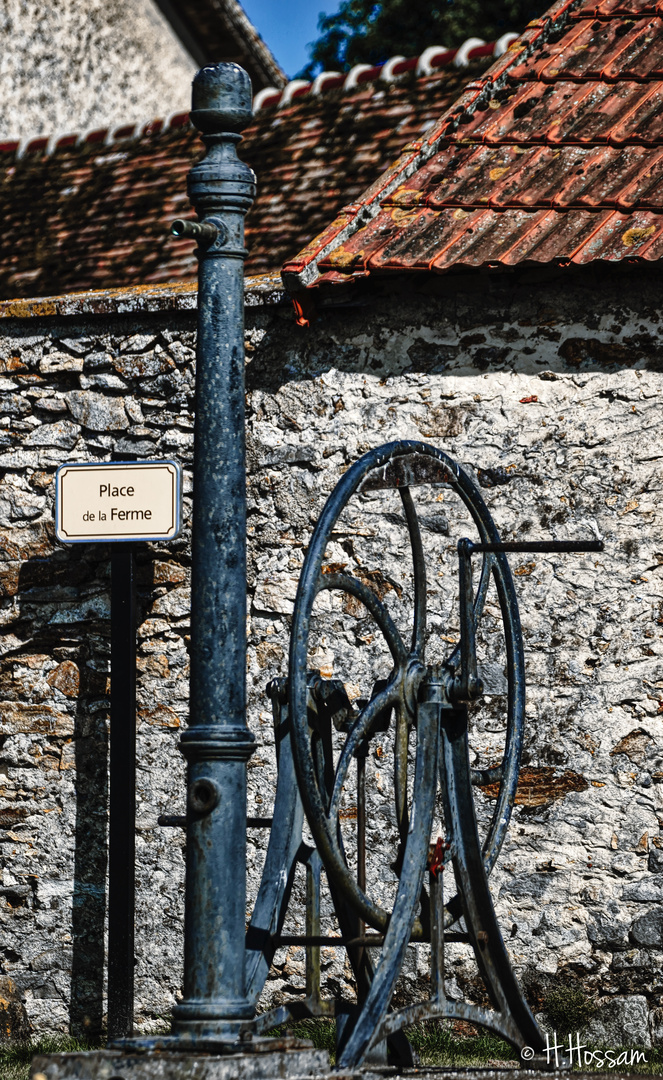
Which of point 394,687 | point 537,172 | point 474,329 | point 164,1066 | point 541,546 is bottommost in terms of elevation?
point 164,1066

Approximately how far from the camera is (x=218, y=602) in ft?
9.97

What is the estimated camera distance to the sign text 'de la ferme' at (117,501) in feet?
15.8

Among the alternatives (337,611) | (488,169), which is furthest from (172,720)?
(488,169)

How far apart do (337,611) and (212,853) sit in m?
2.14

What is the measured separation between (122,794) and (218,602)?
6.30 feet

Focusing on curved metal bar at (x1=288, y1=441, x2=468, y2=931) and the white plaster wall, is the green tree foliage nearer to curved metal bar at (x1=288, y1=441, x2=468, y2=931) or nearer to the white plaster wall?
the white plaster wall

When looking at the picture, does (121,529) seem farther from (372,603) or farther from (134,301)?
(372,603)

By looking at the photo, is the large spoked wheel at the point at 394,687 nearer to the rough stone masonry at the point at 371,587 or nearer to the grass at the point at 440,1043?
the rough stone masonry at the point at 371,587

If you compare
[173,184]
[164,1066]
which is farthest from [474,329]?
[173,184]

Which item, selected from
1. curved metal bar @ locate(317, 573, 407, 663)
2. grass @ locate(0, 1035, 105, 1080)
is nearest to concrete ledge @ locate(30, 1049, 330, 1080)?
curved metal bar @ locate(317, 573, 407, 663)

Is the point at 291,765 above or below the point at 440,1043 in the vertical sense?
above

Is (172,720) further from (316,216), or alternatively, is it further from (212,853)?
(316,216)

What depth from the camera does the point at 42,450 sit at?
536cm

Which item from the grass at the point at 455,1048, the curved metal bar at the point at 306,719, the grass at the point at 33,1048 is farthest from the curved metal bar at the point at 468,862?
the grass at the point at 33,1048
